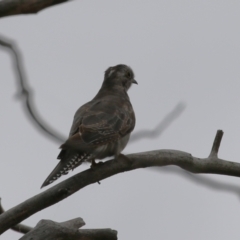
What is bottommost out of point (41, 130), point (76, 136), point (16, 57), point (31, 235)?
point (31, 235)

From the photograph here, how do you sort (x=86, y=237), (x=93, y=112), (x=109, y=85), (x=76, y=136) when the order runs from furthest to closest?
1. (x=109, y=85)
2. (x=93, y=112)
3. (x=76, y=136)
4. (x=86, y=237)

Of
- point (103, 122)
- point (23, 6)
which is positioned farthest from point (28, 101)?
point (103, 122)

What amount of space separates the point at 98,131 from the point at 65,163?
2.99 ft

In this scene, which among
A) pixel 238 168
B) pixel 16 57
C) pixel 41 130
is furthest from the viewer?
pixel 238 168

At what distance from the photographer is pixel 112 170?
6066 mm

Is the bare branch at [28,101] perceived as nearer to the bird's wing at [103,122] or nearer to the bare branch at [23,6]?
the bare branch at [23,6]

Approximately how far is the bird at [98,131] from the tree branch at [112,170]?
239 mm

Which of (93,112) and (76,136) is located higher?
(93,112)

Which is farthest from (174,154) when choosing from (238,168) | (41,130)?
(41,130)

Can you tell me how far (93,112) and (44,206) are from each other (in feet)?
7.76

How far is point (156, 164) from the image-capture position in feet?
18.6

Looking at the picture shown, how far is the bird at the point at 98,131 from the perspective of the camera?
6121mm

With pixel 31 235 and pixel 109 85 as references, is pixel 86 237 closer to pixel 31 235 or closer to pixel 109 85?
pixel 31 235

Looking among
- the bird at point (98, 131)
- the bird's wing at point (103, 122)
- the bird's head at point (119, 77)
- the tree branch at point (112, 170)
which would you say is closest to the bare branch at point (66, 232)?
the tree branch at point (112, 170)
